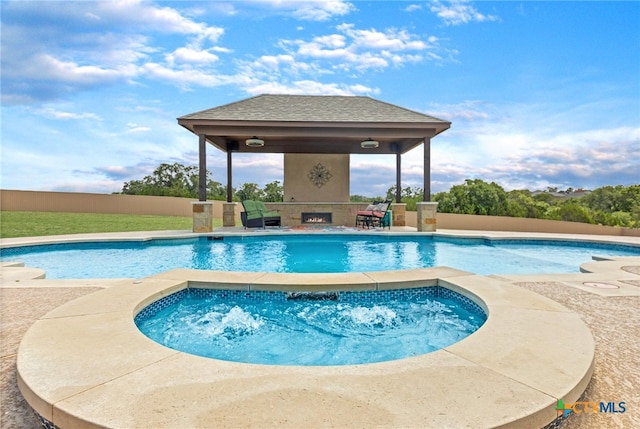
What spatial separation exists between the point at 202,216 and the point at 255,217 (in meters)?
1.74

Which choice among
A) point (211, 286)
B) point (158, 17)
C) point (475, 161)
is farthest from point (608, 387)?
point (475, 161)

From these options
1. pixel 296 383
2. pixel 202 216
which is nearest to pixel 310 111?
pixel 202 216

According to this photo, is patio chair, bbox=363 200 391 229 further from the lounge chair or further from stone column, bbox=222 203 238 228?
stone column, bbox=222 203 238 228

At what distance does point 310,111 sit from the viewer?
39.0ft

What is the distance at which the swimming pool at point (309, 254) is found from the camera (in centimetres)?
628

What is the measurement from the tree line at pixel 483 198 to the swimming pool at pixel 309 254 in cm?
620

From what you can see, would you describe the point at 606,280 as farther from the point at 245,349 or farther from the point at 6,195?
the point at 6,195

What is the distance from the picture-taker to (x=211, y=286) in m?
4.02

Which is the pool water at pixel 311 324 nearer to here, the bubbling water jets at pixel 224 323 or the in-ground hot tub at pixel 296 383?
the bubbling water jets at pixel 224 323

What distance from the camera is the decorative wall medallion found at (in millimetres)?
15570

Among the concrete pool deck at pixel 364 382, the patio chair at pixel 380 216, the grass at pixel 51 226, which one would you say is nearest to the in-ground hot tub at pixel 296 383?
the concrete pool deck at pixel 364 382

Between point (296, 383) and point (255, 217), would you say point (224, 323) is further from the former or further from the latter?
point (255, 217)

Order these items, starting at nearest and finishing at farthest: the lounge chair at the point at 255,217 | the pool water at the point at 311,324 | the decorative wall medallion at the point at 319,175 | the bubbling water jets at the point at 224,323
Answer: the pool water at the point at 311,324 < the bubbling water jets at the point at 224,323 < the lounge chair at the point at 255,217 < the decorative wall medallion at the point at 319,175

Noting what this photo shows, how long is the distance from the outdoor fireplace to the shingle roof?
4136mm
